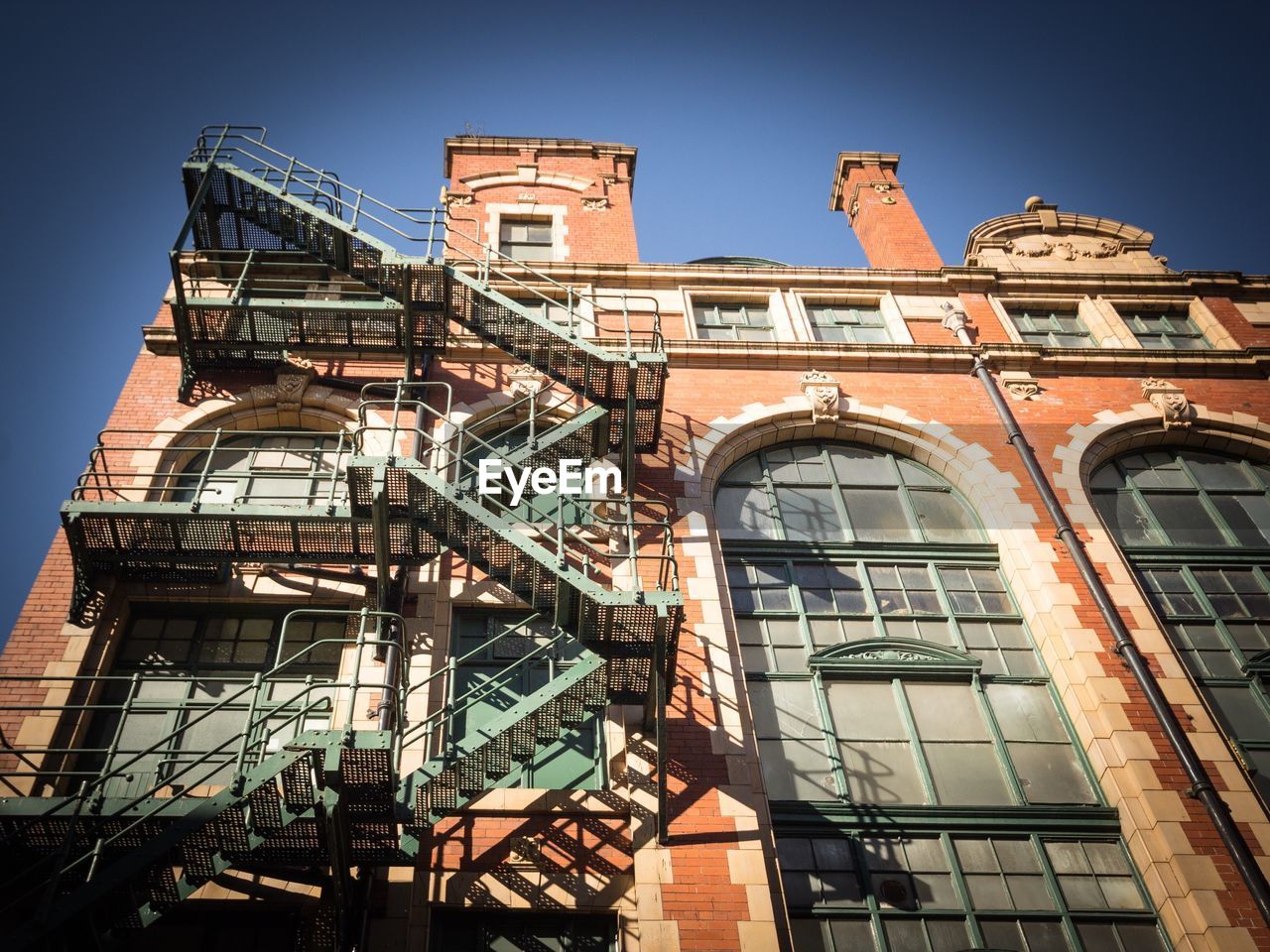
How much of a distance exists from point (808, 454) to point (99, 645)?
34.5ft

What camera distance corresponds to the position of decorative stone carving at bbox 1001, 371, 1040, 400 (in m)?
17.9

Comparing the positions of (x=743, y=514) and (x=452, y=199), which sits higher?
(x=452, y=199)

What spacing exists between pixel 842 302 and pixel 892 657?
27.8 ft

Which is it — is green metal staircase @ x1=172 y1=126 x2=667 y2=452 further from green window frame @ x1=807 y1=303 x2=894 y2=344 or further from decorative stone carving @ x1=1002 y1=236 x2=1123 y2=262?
decorative stone carving @ x1=1002 y1=236 x2=1123 y2=262

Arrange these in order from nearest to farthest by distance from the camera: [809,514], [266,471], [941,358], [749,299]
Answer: [266,471] < [809,514] < [941,358] < [749,299]

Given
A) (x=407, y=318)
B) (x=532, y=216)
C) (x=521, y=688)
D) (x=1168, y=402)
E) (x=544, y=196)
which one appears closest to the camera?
(x=521, y=688)

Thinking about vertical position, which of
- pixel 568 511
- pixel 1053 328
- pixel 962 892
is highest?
pixel 1053 328

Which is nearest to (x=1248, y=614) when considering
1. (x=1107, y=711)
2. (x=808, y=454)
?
(x=1107, y=711)

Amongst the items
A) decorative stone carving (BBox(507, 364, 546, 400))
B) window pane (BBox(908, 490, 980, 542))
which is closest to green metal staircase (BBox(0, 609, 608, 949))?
decorative stone carving (BBox(507, 364, 546, 400))

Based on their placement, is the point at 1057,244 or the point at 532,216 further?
the point at 1057,244

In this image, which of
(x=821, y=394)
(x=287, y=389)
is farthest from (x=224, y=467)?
(x=821, y=394)

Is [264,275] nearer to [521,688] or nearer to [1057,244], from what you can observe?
[521,688]

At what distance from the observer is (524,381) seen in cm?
1666

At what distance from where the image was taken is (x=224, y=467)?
15.4 metres
